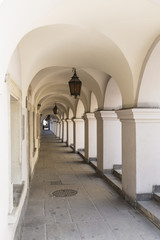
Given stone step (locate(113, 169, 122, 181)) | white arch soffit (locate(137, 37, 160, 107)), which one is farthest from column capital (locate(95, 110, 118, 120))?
white arch soffit (locate(137, 37, 160, 107))

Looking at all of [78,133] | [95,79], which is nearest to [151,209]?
[95,79]

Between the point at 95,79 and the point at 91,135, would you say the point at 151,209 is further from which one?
the point at 91,135

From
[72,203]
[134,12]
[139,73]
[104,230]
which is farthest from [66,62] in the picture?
[104,230]

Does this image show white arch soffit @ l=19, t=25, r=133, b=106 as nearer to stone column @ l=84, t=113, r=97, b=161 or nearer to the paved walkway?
the paved walkway

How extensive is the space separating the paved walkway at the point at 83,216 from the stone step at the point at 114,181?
17 cm

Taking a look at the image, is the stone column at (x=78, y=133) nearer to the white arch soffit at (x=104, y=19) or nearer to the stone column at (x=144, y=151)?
the stone column at (x=144, y=151)

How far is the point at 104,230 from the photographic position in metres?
4.86

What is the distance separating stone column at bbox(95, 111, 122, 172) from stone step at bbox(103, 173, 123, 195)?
41cm

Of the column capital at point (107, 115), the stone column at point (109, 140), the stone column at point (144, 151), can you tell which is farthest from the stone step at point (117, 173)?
the stone column at point (144, 151)

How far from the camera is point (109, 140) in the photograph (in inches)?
378

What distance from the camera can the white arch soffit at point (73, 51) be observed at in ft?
16.7

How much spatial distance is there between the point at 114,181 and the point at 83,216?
294cm

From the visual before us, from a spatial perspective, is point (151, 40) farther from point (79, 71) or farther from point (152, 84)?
point (79, 71)

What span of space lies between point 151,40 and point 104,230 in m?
4.04
